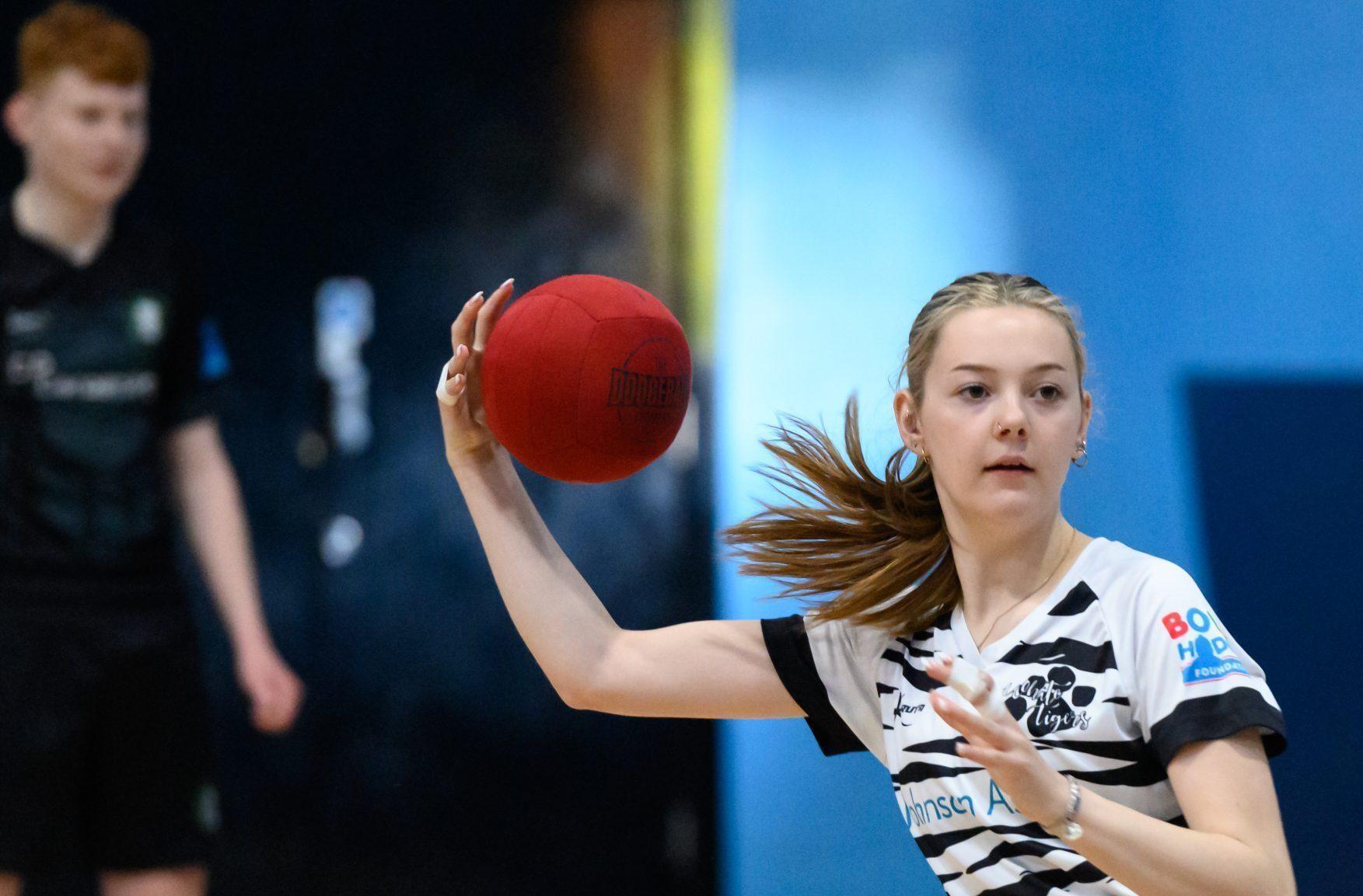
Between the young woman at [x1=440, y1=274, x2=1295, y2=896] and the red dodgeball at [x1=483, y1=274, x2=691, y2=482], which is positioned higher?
the red dodgeball at [x1=483, y1=274, x2=691, y2=482]

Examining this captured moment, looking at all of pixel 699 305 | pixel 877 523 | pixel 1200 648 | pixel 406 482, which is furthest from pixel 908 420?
pixel 406 482

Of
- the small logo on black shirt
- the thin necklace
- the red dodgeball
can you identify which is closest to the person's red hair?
the small logo on black shirt

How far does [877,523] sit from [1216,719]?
0.75 meters

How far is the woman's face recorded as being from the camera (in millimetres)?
1957

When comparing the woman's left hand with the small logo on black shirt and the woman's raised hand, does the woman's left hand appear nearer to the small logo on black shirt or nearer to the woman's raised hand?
the woman's raised hand

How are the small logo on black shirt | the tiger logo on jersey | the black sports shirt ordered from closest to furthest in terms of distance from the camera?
the tiger logo on jersey → the black sports shirt → the small logo on black shirt

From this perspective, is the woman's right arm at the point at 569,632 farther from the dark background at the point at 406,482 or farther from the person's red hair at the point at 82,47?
the person's red hair at the point at 82,47

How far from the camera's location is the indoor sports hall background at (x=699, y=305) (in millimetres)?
3680

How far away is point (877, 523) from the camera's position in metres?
2.35

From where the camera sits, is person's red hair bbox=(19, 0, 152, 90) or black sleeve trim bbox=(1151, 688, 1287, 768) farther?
person's red hair bbox=(19, 0, 152, 90)

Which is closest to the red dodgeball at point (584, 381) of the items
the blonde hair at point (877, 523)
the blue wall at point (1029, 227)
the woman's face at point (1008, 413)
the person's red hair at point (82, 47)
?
the blonde hair at point (877, 523)

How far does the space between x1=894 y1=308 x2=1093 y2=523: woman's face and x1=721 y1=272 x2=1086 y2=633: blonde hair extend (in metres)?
0.05

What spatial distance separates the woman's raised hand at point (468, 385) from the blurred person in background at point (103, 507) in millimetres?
1999

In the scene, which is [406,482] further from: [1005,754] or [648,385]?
[1005,754]
